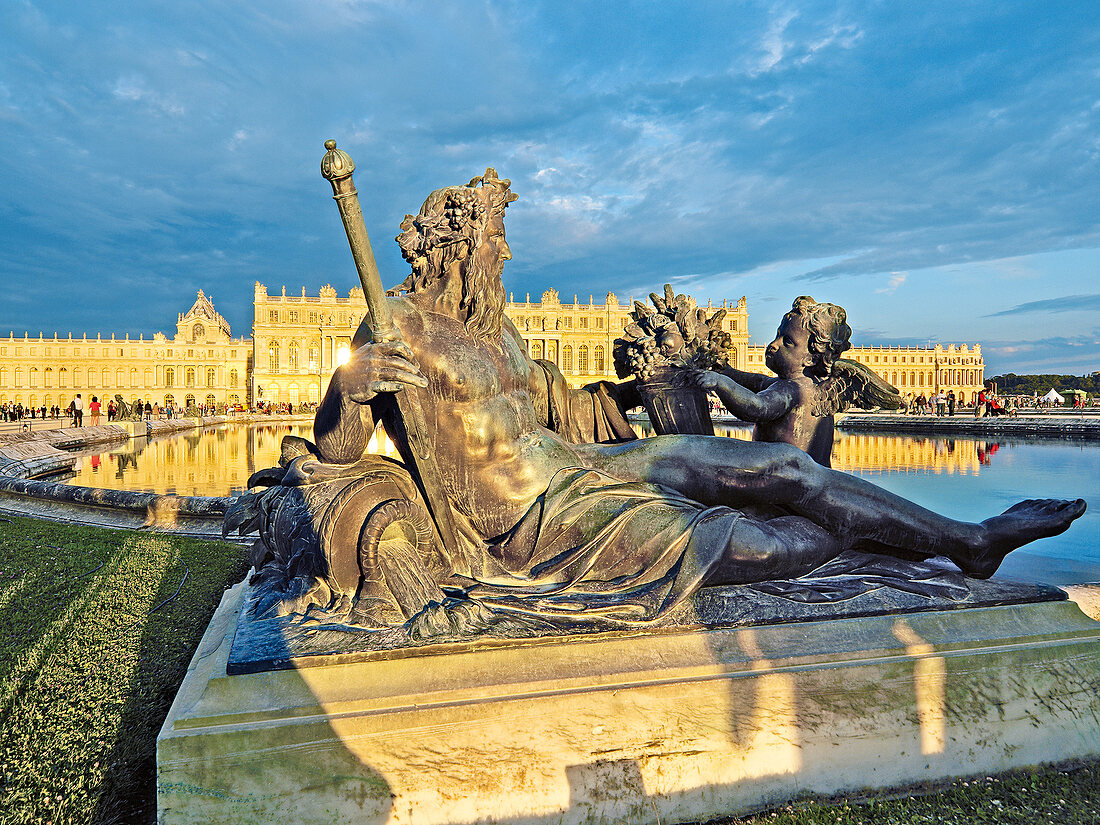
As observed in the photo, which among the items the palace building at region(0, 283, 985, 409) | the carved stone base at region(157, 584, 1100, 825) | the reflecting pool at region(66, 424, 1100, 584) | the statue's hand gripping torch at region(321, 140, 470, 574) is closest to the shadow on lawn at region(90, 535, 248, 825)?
the carved stone base at region(157, 584, 1100, 825)

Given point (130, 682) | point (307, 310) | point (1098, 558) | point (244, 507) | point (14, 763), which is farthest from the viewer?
point (307, 310)

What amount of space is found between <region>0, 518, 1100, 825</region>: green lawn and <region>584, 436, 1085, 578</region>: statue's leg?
0.56 metres

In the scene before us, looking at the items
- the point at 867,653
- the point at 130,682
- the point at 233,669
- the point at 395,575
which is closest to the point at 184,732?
the point at 233,669

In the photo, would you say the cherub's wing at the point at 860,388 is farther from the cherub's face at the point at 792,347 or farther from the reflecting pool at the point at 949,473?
the reflecting pool at the point at 949,473

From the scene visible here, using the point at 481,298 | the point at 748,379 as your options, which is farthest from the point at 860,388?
the point at 481,298

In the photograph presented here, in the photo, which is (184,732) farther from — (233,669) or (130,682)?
(130,682)

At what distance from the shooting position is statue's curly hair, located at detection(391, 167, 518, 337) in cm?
178

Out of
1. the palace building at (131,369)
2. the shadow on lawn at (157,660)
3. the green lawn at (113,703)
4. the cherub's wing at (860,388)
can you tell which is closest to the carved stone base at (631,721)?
the green lawn at (113,703)

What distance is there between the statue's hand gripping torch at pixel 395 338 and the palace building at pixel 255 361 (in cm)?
5808

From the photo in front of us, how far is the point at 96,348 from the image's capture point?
58312 millimetres

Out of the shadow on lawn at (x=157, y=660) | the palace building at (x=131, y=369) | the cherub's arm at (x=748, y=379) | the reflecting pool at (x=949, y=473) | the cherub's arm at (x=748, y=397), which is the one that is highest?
the palace building at (x=131, y=369)

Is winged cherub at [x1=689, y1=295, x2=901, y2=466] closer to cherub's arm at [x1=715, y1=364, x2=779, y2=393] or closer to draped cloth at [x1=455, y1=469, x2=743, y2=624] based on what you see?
cherub's arm at [x1=715, y1=364, x2=779, y2=393]

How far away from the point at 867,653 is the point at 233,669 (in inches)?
55.7

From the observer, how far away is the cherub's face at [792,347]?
2.14m
